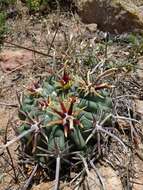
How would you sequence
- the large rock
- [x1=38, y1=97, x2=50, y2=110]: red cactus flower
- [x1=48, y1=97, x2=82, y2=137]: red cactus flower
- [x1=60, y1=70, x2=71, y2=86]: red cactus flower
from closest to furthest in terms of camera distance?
[x1=48, y1=97, x2=82, y2=137]: red cactus flower < [x1=38, y1=97, x2=50, y2=110]: red cactus flower < [x1=60, y1=70, x2=71, y2=86]: red cactus flower < the large rock

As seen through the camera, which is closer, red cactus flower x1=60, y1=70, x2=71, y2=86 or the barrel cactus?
the barrel cactus

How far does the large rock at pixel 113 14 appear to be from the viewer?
4.81m

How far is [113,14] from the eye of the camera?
4.94m

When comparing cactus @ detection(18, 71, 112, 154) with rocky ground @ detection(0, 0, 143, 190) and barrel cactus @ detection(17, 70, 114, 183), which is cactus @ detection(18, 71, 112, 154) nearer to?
barrel cactus @ detection(17, 70, 114, 183)

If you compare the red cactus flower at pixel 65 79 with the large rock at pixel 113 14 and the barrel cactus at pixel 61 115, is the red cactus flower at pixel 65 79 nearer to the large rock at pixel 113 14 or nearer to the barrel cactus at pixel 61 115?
the barrel cactus at pixel 61 115

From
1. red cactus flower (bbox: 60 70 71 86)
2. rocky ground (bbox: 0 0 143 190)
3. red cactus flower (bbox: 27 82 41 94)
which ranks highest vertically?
red cactus flower (bbox: 60 70 71 86)

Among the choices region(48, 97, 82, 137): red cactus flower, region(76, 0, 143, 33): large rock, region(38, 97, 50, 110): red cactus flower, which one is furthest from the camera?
region(76, 0, 143, 33): large rock

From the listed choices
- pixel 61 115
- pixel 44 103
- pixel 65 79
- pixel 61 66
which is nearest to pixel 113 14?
pixel 61 66

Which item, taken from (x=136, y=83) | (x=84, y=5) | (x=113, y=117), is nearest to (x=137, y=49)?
(x=136, y=83)

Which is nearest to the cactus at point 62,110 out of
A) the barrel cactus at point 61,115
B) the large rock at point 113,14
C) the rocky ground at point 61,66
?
the barrel cactus at point 61,115

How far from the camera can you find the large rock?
189 inches

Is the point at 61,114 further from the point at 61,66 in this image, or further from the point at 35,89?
the point at 61,66

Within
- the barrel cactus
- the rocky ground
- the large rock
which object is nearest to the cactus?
the barrel cactus

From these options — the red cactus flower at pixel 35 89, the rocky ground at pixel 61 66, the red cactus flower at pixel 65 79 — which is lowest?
the rocky ground at pixel 61 66
